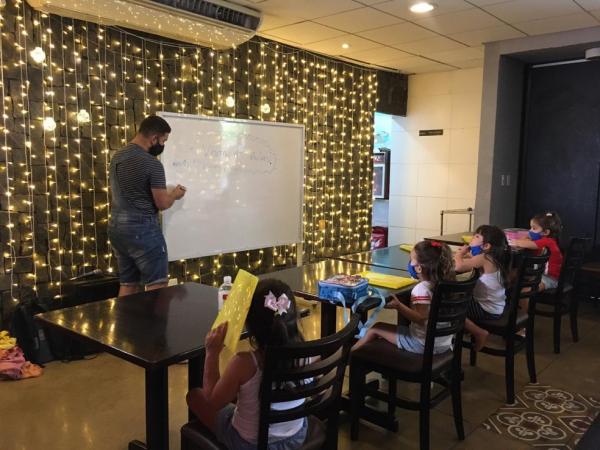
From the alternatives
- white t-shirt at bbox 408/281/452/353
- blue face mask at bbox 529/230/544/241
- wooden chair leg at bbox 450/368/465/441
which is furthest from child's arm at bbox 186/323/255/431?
blue face mask at bbox 529/230/544/241

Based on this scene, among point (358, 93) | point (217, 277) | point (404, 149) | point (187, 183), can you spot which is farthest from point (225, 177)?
point (404, 149)

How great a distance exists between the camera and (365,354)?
2324 millimetres

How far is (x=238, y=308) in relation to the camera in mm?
1475

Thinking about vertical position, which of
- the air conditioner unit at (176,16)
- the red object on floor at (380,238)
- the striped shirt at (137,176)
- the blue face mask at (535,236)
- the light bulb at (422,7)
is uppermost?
the light bulb at (422,7)

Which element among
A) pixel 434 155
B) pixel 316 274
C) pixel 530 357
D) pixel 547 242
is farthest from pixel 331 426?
pixel 434 155

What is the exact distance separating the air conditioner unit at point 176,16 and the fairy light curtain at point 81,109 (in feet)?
0.71

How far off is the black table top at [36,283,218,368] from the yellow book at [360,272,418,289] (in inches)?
31.5

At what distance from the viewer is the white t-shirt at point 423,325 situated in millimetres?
2271

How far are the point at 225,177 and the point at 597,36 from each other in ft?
11.0

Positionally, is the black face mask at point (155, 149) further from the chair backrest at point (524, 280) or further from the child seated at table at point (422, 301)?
the chair backrest at point (524, 280)

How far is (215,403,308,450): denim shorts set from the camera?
151 cm

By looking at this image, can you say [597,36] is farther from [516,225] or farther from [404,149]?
[404,149]

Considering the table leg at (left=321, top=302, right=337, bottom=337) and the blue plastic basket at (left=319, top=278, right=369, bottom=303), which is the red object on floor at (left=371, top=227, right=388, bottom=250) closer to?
the table leg at (left=321, top=302, right=337, bottom=337)

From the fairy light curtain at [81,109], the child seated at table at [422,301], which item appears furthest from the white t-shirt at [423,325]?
the fairy light curtain at [81,109]
